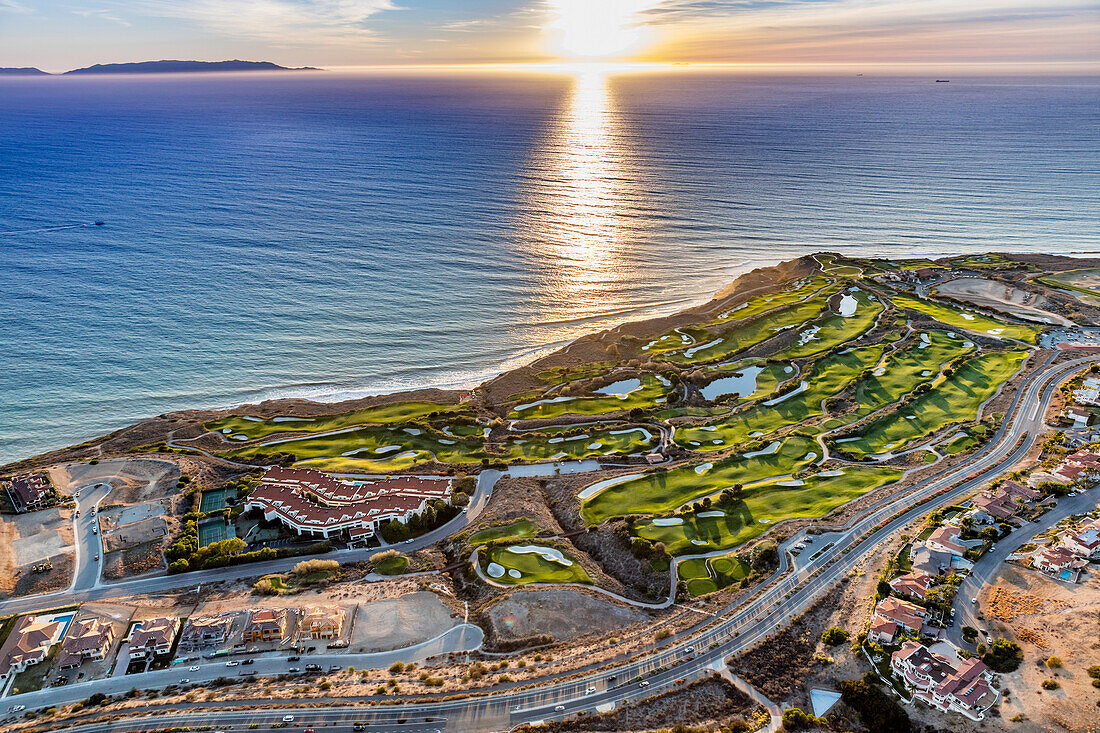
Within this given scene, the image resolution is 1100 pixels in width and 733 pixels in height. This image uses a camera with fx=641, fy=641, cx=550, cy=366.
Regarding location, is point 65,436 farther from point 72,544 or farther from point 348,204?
point 348,204

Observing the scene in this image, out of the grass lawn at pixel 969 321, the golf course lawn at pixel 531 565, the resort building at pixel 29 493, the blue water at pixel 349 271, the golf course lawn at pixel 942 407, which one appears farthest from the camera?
the grass lawn at pixel 969 321

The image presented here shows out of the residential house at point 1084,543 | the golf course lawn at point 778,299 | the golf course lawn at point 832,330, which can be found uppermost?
the golf course lawn at point 778,299

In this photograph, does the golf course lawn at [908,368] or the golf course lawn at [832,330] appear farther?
the golf course lawn at [832,330]

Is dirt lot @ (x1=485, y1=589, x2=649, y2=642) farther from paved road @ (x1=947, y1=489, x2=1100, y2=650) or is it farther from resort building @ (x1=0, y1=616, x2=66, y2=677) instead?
resort building @ (x1=0, y1=616, x2=66, y2=677)

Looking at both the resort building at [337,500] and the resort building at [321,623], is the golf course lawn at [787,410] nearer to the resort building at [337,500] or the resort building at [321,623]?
the resort building at [337,500]

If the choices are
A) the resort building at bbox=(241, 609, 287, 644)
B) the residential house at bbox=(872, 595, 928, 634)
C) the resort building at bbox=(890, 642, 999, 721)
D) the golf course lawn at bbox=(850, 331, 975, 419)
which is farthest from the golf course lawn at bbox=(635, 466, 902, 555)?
the resort building at bbox=(241, 609, 287, 644)

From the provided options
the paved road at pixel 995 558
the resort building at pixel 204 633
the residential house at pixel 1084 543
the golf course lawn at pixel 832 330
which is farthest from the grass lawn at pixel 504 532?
the golf course lawn at pixel 832 330
